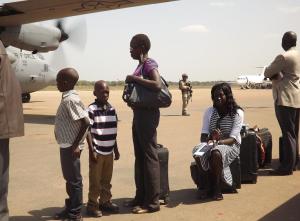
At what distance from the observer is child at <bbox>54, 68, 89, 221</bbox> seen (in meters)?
4.53

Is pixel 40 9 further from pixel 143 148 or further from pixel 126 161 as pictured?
pixel 143 148

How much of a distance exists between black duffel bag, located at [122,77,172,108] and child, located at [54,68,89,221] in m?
0.56

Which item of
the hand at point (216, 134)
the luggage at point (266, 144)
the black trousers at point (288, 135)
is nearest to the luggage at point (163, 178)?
the hand at point (216, 134)

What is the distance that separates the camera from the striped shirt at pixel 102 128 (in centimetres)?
500

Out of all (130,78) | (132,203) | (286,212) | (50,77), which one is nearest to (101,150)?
(132,203)

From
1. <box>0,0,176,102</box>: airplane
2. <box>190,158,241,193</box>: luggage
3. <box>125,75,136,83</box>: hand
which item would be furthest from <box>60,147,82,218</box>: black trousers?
<box>0,0,176,102</box>: airplane

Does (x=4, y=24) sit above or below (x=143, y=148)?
above

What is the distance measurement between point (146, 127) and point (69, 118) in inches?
34.4

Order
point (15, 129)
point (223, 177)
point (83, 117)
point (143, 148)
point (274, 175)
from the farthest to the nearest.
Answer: point (274, 175) < point (223, 177) < point (143, 148) < point (83, 117) < point (15, 129)

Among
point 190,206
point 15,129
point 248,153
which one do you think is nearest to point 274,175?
point 248,153

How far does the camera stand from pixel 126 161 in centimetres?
810

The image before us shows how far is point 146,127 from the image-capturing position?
16.0 ft

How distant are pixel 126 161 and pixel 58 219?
3.40 m

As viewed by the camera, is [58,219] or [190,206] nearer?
[58,219]
